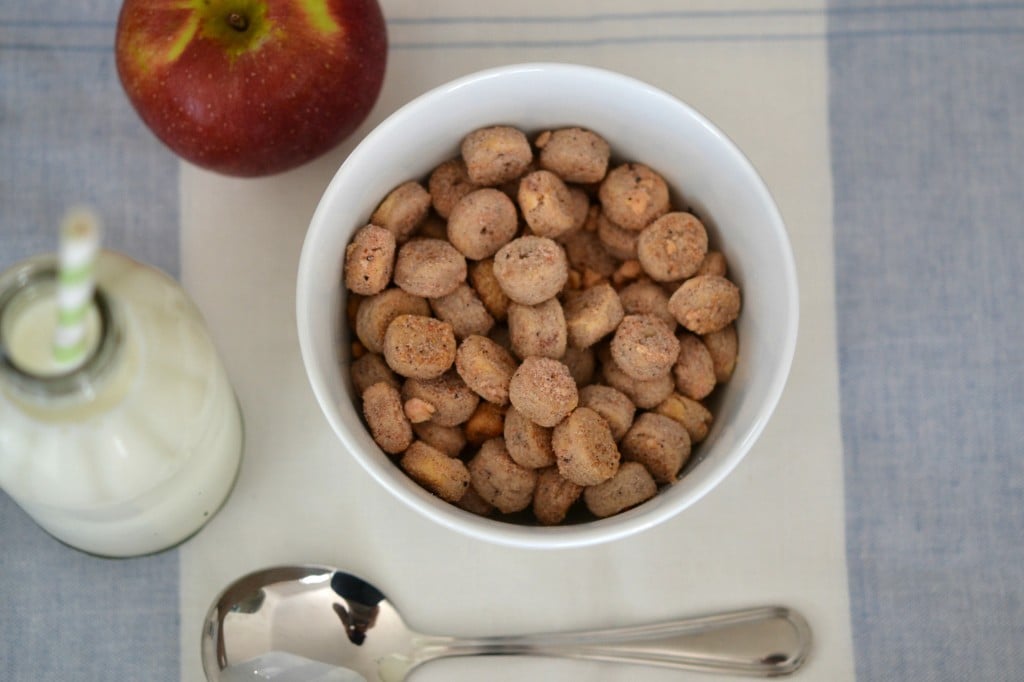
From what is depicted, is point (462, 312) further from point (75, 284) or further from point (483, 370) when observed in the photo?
point (75, 284)

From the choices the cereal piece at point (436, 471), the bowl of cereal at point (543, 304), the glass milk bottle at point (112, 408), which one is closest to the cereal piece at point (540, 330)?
the bowl of cereal at point (543, 304)

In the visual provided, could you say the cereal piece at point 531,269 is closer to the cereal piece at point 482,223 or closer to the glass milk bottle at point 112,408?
the cereal piece at point 482,223

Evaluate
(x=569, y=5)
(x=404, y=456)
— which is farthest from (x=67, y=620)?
(x=569, y=5)

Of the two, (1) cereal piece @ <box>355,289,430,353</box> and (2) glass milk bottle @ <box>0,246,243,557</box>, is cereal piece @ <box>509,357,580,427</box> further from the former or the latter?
(2) glass milk bottle @ <box>0,246,243,557</box>

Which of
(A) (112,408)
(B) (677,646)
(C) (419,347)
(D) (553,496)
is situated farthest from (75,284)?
(B) (677,646)

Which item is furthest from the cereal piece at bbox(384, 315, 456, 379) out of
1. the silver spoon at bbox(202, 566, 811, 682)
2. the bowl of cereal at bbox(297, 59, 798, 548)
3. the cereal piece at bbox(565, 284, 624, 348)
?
the silver spoon at bbox(202, 566, 811, 682)

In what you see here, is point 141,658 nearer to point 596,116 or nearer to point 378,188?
point 378,188
